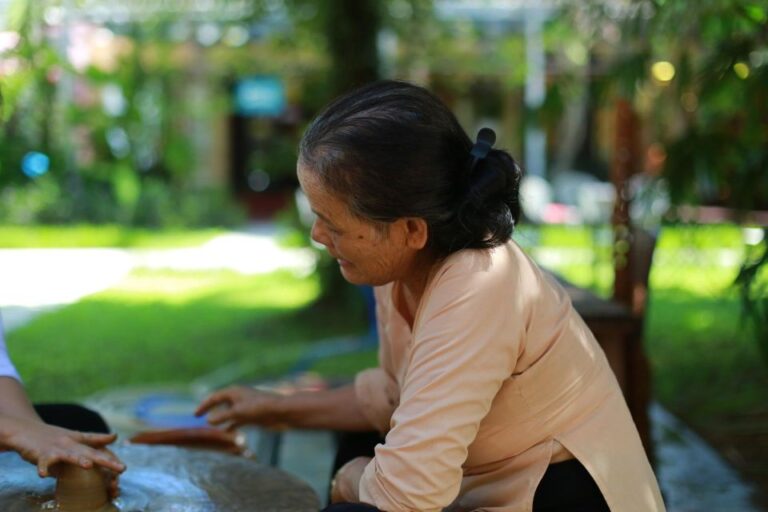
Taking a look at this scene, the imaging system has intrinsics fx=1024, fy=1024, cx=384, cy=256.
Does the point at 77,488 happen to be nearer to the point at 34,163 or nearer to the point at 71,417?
the point at 71,417

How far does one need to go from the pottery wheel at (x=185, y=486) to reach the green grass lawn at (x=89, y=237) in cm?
1016

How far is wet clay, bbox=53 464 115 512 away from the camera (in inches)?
73.4

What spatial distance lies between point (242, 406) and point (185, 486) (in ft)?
0.79

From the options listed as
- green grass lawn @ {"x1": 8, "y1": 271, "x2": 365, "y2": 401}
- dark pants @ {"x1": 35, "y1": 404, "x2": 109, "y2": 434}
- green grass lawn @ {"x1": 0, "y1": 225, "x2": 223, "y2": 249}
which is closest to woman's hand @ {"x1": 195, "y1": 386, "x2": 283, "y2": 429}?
dark pants @ {"x1": 35, "y1": 404, "x2": 109, "y2": 434}

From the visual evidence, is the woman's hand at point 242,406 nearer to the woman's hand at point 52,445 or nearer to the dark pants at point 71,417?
the dark pants at point 71,417

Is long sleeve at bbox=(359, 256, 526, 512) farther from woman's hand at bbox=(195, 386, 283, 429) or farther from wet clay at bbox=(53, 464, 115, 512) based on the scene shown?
woman's hand at bbox=(195, 386, 283, 429)

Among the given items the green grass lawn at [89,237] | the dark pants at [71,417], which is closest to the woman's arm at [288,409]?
the dark pants at [71,417]

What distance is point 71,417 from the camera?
2.33 metres

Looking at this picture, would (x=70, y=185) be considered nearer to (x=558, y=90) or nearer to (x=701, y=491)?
(x=558, y=90)

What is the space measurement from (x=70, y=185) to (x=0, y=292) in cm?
422

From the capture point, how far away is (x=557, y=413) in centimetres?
177

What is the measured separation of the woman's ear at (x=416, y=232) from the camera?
1745 mm

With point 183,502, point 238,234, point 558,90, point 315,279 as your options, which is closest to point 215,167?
point 238,234

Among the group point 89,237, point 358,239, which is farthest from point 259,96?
point 358,239
